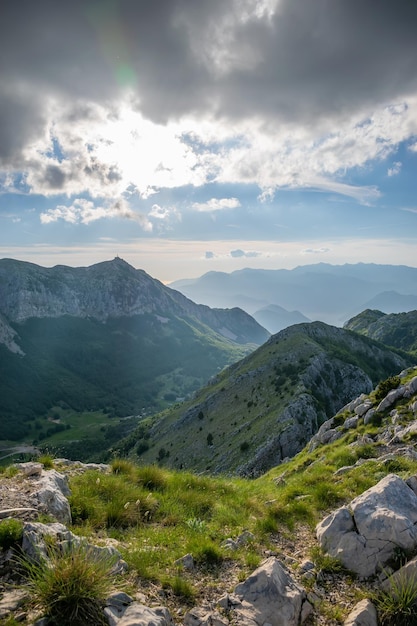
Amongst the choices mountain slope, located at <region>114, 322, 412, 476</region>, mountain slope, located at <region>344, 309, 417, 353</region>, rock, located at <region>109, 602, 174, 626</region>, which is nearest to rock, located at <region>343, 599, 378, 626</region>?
rock, located at <region>109, 602, 174, 626</region>

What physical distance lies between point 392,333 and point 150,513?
654 feet

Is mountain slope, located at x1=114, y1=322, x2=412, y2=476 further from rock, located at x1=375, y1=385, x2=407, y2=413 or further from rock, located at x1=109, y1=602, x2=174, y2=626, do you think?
rock, located at x1=109, y1=602, x2=174, y2=626

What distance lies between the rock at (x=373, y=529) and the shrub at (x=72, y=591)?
250 inches

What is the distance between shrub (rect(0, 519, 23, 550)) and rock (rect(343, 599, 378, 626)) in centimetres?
755

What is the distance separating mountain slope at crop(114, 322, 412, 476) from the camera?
60.9m

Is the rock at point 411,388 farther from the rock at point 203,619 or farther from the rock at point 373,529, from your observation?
the rock at point 203,619

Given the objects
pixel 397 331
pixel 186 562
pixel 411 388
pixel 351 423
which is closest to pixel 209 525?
pixel 186 562

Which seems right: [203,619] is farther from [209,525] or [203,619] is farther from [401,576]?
[401,576]

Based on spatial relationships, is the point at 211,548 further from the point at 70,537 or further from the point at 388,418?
the point at 388,418

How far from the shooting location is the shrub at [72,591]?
616 centimetres

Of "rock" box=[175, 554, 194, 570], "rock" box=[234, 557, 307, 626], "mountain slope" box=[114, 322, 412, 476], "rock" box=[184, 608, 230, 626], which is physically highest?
"rock" box=[184, 608, 230, 626]

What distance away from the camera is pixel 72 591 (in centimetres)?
623

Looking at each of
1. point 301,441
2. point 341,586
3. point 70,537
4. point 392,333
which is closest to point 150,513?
point 70,537

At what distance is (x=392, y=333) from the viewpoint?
602 feet
